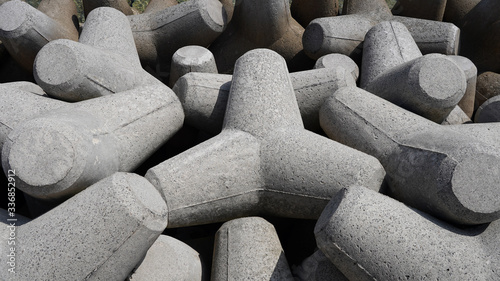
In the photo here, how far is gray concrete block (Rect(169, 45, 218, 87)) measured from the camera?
1807 mm

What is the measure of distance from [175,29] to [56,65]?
71 cm

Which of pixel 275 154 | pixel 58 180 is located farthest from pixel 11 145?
pixel 275 154

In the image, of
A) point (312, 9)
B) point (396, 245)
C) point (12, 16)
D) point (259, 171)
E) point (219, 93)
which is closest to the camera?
point (396, 245)

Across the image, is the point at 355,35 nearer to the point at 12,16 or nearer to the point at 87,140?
the point at 87,140

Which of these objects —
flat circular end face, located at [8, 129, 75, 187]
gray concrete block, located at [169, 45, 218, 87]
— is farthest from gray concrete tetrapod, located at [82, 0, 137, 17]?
flat circular end face, located at [8, 129, 75, 187]

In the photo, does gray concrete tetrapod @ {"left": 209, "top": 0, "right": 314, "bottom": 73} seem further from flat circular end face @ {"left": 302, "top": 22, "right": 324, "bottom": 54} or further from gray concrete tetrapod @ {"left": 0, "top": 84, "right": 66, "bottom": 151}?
gray concrete tetrapod @ {"left": 0, "top": 84, "right": 66, "bottom": 151}

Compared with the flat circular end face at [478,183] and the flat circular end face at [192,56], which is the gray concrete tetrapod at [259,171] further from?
the flat circular end face at [192,56]

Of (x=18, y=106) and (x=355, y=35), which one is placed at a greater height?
(x=18, y=106)

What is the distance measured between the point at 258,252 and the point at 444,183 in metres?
0.50

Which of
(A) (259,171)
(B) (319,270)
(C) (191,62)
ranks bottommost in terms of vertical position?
(B) (319,270)

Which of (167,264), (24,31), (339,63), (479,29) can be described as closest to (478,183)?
(167,264)

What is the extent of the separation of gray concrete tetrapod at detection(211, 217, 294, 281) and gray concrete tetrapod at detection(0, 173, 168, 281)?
0.23 m

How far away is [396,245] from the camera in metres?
1.02

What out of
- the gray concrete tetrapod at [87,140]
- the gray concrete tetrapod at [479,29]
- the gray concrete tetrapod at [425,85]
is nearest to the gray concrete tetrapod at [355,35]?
the gray concrete tetrapod at [479,29]
